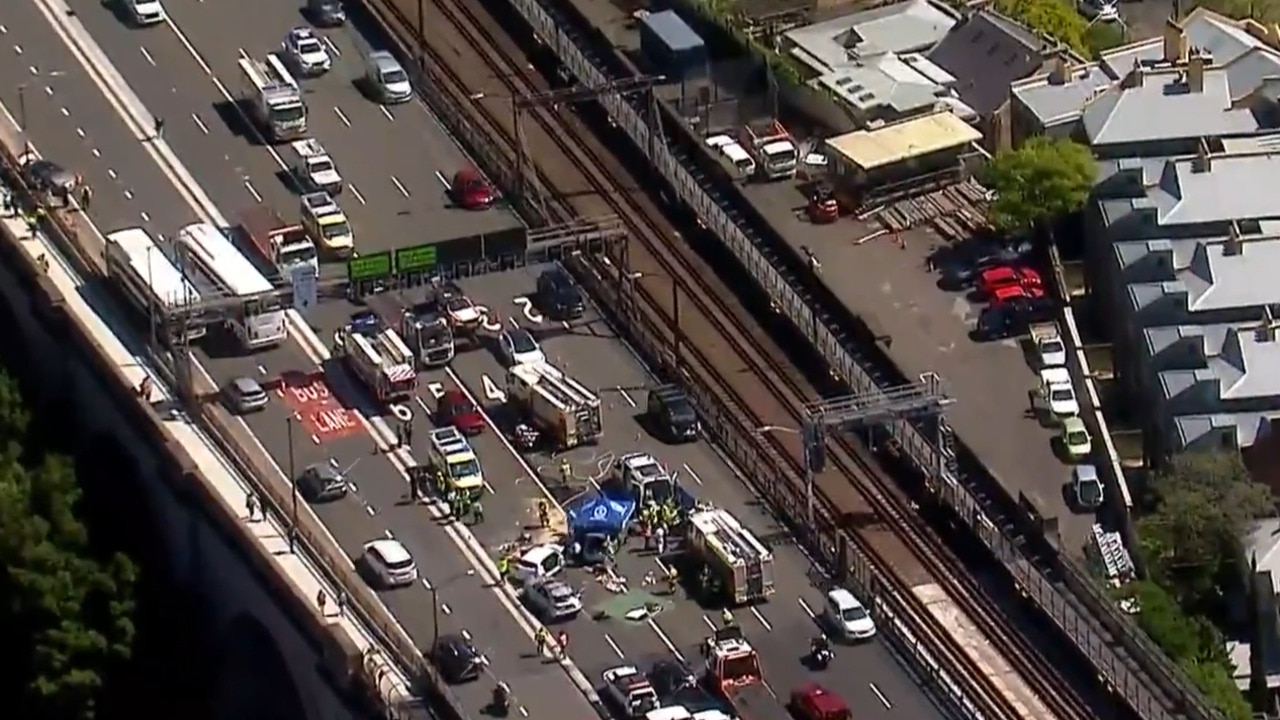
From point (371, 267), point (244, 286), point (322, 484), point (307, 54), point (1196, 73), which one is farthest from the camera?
point (307, 54)

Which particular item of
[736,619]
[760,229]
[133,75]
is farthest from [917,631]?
[133,75]

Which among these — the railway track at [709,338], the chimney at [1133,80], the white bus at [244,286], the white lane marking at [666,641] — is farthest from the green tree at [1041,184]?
the white lane marking at [666,641]

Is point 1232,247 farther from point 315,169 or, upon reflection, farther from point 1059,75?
point 315,169

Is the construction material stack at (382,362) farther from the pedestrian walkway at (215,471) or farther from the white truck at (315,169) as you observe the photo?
the white truck at (315,169)

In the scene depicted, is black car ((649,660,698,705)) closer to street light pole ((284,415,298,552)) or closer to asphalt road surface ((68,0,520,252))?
street light pole ((284,415,298,552))

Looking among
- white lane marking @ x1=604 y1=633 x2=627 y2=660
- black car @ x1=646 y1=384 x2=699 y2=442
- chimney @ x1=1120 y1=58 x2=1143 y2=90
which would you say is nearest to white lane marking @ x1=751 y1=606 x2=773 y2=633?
white lane marking @ x1=604 y1=633 x2=627 y2=660

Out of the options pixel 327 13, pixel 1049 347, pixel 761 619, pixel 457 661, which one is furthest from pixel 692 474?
pixel 327 13
